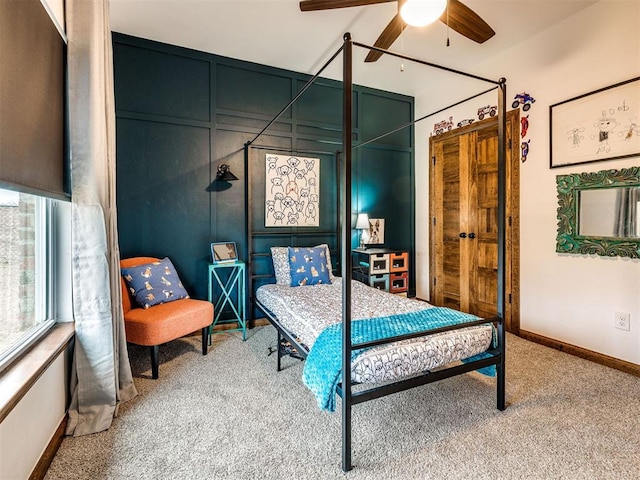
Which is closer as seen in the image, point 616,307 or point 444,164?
point 616,307

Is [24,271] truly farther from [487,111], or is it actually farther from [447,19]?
[487,111]

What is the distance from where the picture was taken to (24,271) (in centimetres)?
168

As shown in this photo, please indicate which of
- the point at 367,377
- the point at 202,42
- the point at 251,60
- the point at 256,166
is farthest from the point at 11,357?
the point at 251,60

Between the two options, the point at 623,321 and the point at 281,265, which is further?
the point at 281,265

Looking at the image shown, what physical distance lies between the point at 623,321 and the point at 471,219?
163cm

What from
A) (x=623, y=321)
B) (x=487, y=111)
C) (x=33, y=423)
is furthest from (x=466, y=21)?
(x=33, y=423)

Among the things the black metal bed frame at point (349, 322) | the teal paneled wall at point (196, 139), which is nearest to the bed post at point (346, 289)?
the black metal bed frame at point (349, 322)

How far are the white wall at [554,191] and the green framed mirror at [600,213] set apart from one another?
71 mm

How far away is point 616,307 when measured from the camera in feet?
8.41

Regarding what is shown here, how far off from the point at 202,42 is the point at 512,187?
3.40 m

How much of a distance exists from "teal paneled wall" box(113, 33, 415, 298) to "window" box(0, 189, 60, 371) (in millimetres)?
1269

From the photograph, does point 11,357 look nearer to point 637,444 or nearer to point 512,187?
point 637,444

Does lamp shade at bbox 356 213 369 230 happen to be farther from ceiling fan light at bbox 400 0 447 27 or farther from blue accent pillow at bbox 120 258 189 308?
ceiling fan light at bbox 400 0 447 27

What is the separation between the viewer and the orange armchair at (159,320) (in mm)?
2363
